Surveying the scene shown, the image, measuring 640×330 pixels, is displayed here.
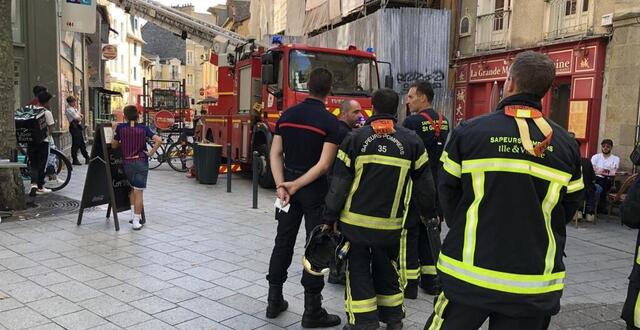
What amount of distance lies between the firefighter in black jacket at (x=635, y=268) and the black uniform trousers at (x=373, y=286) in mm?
1561

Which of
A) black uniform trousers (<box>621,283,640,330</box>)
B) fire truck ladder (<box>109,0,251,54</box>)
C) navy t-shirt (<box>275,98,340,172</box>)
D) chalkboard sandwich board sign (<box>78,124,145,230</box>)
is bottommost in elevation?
black uniform trousers (<box>621,283,640,330</box>)

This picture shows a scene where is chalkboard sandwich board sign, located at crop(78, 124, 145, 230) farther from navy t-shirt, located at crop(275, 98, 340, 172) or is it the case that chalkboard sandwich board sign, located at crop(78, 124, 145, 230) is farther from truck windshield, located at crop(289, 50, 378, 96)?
truck windshield, located at crop(289, 50, 378, 96)

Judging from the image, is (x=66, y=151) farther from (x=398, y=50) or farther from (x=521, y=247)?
(x=521, y=247)

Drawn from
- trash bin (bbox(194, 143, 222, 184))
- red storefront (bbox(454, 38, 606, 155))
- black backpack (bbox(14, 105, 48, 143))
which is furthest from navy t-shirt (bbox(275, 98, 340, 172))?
trash bin (bbox(194, 143, 222, 184))

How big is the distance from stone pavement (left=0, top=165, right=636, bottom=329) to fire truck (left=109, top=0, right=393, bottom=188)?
2.96 m

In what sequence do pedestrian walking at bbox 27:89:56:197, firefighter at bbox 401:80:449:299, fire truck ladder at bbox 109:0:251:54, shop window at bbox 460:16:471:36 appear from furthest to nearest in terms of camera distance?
fire truck ladder at bbox 109:0:251:54
shop window at bbox 460:16:471:36
pedestrian walking at bbox 27:89:56:197
firefighter at bbox 401:80:449:299

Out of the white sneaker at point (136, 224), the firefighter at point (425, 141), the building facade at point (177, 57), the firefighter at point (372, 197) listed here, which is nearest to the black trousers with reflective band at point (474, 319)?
the firefighter at point (372, 197)

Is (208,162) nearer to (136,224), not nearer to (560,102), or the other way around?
(136,224)

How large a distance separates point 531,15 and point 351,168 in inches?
420

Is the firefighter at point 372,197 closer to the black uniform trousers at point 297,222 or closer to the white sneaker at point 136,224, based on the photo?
the black uniform trousers at point 297,222

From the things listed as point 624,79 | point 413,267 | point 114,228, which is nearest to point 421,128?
point 413,267

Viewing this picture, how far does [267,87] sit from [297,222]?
22.7ft

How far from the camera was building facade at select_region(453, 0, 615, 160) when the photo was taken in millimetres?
10664

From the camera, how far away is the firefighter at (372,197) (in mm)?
3520
